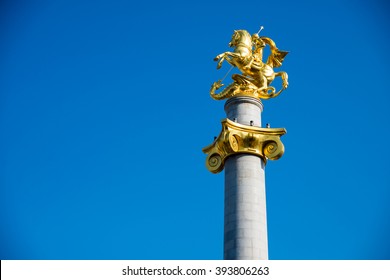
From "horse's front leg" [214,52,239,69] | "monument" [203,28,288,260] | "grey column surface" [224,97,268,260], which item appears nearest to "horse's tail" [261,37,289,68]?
"monument" [203,28,288,260]

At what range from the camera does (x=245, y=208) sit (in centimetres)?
3055

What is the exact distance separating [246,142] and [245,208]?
11.4 feet

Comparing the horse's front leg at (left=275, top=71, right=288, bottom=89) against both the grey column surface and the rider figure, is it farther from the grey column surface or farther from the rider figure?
the grey column surface

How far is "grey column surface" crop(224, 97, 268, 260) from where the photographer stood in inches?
1165

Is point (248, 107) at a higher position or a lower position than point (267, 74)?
lower

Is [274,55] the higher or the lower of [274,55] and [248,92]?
the higher

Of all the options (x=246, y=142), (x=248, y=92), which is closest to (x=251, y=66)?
(x=248, y=92)

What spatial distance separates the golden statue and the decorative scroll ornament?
8.49ft

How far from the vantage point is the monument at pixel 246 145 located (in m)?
30.0

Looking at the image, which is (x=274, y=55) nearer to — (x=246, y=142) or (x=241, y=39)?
(x=241, y=39)
